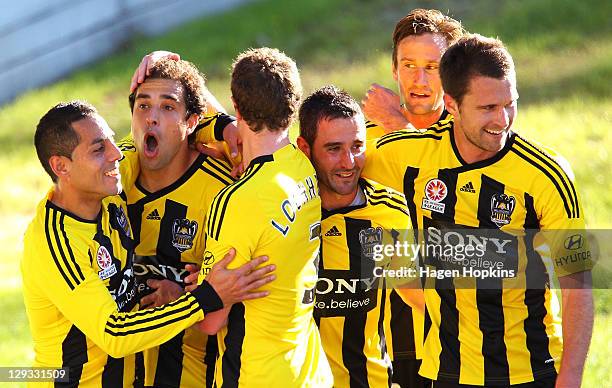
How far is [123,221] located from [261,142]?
1.01 m

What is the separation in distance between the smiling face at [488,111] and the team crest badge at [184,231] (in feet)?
5.08

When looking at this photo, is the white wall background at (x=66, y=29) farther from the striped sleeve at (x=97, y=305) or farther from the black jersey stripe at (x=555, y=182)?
the black jersey stripe at (x=555, y=182)

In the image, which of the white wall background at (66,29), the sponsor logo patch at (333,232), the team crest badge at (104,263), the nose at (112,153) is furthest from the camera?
the white wall background at (66,29)

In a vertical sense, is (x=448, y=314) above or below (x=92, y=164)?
below

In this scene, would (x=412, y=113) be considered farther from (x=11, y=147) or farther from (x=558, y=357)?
(x=11, y=147)

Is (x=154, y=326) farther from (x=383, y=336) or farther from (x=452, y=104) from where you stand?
(x=452, y=104)

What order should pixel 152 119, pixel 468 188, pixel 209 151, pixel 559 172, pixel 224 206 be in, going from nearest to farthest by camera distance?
pixel 224 206, pixel 559 172, pixel 468 188, pixel 152 119, pixel 209 151

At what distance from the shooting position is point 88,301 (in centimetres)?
458

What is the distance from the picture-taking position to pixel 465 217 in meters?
4.99

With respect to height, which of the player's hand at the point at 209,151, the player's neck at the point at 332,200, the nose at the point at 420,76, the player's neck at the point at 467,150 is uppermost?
the nose at the point at 420,76

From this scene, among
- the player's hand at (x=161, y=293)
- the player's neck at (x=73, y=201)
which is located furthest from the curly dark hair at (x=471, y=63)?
the player's neck at (x=73, y=201)

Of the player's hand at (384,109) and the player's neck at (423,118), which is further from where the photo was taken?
the player's neck at (423,118)

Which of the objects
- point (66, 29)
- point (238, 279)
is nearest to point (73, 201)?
point (238, 279)

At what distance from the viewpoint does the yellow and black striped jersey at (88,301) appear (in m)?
4.56
